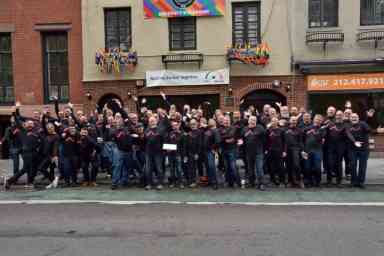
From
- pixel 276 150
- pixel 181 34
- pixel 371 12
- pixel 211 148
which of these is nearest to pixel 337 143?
pixel 276 150

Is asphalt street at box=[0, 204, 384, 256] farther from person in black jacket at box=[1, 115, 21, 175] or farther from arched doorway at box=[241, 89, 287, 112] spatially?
arched doorway at box=[241, 89, 287, 112]

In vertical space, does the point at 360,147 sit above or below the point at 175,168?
above

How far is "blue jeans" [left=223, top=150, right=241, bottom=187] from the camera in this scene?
9.54 metres

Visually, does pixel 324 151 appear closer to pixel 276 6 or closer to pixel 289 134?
pixel 289 134

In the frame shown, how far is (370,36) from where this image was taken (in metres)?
13.5

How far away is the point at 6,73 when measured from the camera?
15.8 meters

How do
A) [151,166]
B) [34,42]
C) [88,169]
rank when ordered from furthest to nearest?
[34,42], [88,169], [151,166]

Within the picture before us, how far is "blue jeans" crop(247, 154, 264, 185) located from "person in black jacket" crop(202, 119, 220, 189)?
84 cm

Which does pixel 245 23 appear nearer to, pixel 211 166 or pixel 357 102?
pixel 357 102

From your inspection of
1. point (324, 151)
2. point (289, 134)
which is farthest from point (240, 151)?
point (324, 151)

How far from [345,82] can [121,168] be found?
864 cm

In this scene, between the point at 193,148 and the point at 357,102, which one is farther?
the point at 357,102

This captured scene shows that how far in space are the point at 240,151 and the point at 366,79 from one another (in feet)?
20.9

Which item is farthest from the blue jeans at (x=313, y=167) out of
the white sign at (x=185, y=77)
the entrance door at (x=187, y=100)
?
the entrance door at (x=187, y=100)
